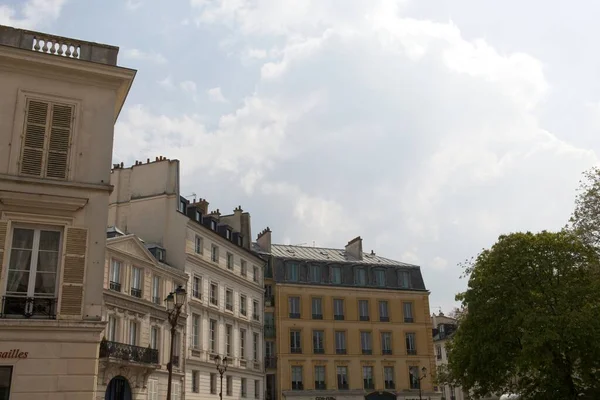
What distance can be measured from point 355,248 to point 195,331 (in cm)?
2211

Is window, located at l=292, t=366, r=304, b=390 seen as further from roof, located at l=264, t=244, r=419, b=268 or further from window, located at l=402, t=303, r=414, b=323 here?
window, located at l=402, t=303, r=414, b=323

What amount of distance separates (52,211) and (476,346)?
19.1 meters

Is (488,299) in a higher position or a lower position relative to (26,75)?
lower

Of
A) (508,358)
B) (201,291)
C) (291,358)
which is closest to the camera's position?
(508,358)

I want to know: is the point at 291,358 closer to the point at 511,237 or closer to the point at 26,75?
the point at 511,237

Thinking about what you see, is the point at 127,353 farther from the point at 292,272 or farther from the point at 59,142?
the point at 292,272

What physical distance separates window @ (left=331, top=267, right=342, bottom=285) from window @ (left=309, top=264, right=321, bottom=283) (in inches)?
47.5

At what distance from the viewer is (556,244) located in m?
25.8

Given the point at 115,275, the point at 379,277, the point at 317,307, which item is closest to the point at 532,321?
the point at 115,275

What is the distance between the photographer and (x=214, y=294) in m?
37.7

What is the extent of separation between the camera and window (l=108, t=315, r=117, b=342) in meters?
27.5

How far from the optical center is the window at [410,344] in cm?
4950

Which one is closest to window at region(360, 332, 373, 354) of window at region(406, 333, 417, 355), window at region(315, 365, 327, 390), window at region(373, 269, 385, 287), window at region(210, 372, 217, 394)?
window at region(406, 333, 417, 355)

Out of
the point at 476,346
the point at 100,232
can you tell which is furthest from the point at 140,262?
the point at 100,232
